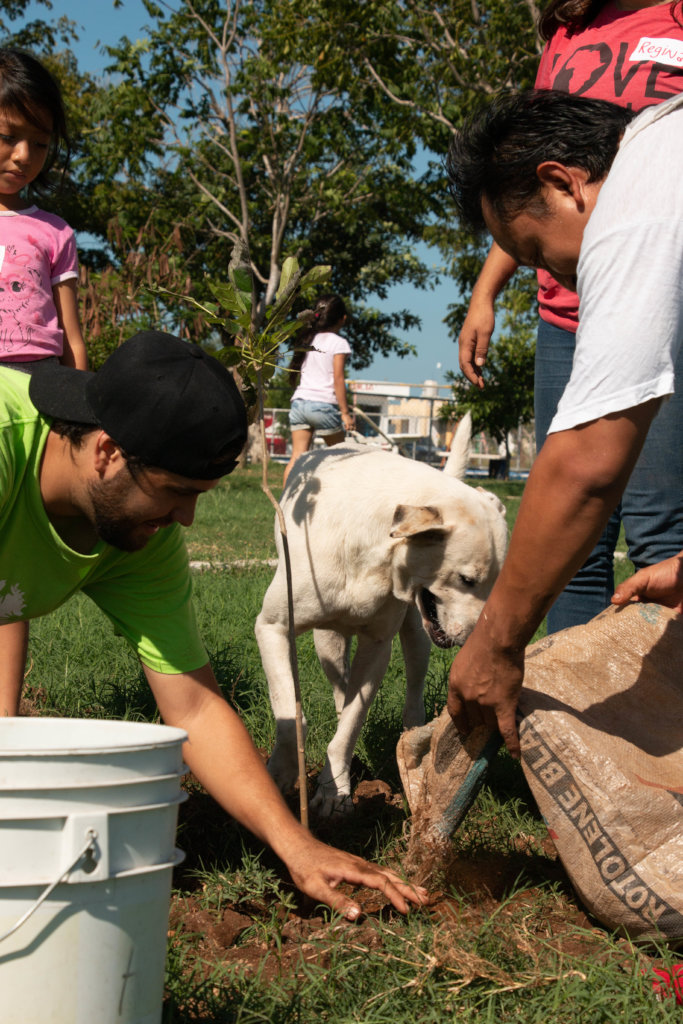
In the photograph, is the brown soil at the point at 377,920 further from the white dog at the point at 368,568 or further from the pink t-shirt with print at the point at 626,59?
the pink t-shirt with print at the point at 626,59

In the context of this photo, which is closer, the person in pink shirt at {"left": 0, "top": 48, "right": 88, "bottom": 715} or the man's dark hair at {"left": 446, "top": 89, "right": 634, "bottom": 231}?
the man's dark hair at {"left": 446, "top": 89, "right": 634, "bottom": 231}

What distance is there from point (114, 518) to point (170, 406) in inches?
14.9

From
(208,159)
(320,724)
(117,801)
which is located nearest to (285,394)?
(208,159)

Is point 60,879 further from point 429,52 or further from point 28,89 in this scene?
point 429,52

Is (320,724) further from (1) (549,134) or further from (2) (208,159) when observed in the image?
(2) (208,159)

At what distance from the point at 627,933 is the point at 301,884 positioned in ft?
2.83

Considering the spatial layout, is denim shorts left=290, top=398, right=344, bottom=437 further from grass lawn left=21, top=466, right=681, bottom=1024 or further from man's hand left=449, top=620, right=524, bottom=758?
man's hand left=449, top=620, right=524, bottom=758

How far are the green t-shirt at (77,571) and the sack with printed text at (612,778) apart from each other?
98 centimetres

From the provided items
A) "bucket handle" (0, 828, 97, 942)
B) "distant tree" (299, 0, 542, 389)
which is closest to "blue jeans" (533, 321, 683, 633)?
"bucket handle" (0, 828, 97, 942)

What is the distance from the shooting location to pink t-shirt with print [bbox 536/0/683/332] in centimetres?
285

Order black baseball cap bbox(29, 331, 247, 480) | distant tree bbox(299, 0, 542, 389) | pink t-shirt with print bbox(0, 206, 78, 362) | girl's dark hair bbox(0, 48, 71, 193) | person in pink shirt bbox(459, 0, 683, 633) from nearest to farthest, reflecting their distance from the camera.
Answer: black baseball cap bbox(29, 331, 247, 480) < person in pink shirt bbox(459, 0, 683, 633) < girl's dark hair bbox(0, 48, 71, 193) < pink t-shirt with print bbox(0, 206, 78, 362) < distant tree bbox(299, 0, 542, 389)

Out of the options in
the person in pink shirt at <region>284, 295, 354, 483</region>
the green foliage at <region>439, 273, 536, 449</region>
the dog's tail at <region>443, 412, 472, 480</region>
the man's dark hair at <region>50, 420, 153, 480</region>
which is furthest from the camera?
the green foliage at <region>439, 273, 536, 449</region>

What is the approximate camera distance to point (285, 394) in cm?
4216

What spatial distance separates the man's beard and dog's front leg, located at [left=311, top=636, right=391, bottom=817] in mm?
1495
